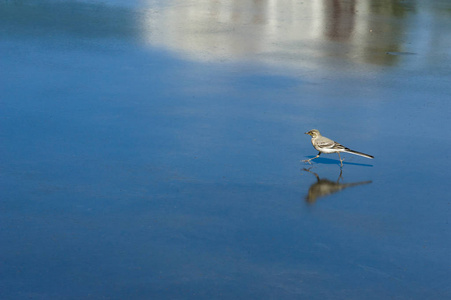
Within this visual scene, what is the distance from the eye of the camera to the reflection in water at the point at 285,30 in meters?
17.9

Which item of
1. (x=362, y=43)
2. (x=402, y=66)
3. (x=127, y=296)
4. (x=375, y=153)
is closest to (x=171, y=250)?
(x=127, y=296)

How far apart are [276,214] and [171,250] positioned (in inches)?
63.3

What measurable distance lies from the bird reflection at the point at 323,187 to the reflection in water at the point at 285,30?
7154 mm

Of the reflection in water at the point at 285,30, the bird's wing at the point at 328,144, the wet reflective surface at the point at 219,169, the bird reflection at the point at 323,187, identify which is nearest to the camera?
the wet reflective surface at the point at 219,169

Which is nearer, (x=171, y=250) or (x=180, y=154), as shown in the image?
(x=171, y=250)

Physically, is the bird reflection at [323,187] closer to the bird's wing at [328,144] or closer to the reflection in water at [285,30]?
the bird's wing at [328,144]

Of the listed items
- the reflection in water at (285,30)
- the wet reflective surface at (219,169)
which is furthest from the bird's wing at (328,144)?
the reflection in water at (285,30)

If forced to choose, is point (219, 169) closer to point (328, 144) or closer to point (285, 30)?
point (328, 144)

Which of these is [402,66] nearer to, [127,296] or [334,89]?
[334,89]

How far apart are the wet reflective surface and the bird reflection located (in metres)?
0.05

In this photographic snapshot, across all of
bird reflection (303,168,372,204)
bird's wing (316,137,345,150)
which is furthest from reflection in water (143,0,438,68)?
bird reflection (303,168,372,204)

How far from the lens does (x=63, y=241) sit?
7.73 m

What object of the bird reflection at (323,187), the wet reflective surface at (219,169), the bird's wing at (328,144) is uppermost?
the bird's wing at (328,144)

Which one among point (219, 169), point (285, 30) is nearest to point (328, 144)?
point (219, 169)
